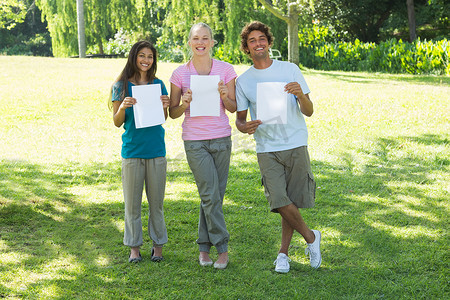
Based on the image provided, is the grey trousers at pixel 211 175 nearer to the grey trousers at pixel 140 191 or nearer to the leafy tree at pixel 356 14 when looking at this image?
the grey trousers at pixel 140 191

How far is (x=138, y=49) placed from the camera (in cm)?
423

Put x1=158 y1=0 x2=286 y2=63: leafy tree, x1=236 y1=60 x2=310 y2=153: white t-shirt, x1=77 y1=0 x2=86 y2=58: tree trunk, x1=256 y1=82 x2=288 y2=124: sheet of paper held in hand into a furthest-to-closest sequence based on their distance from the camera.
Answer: x1=77 y1=0 x2=86 y2=58: tree trunk → x1=158 y1=0 x2=286 y2=63: leafy tree → x1=236 y1=60 x2=310 y2=153: white t-shirt → x1=256 y1=82 x2=288 y2=124: sheet of paper held in hand

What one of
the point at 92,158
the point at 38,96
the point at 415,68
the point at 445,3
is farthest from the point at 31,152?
the point at 445,3

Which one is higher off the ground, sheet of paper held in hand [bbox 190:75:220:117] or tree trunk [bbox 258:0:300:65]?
tree trunk [bbox 258:0:300:65]

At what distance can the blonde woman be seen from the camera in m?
4.10

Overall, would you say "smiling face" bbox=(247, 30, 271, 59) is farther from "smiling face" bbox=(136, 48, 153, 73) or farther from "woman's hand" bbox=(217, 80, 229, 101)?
"smiling face" bbox=(136, 48, 153, 73)

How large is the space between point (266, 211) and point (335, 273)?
1799 mm

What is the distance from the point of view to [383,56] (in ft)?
64.8

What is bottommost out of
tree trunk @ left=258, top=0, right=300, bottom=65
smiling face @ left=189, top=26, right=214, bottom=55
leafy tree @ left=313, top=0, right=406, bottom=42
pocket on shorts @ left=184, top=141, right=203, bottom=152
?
pocket on shorts @ left=184, top=141, right=203, bottom=152

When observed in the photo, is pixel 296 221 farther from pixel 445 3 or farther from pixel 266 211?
pixel 445 3

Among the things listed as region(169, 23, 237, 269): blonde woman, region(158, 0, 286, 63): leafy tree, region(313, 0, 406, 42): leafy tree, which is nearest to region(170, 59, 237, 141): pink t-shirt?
region(169, 23, 237, 269): blonde woman

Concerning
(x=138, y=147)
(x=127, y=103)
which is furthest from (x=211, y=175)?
(x=127, y=103)

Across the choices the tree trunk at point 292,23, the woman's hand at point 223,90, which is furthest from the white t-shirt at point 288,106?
the tree trunk at point 292,23

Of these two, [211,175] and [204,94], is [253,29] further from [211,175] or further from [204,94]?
[211,175]
